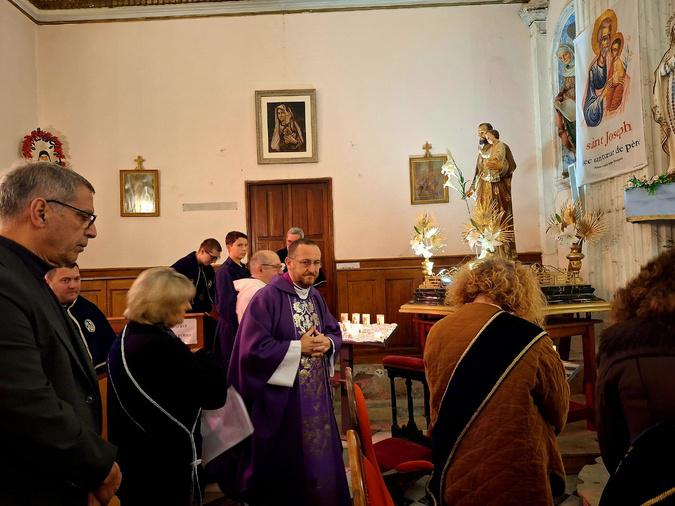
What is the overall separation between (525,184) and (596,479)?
19.1 ft

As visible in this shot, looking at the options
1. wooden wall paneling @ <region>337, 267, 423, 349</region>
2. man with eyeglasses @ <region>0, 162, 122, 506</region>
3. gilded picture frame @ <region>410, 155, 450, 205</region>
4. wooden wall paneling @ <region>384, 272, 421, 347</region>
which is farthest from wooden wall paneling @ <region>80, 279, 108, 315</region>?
man with eyeglasses @ <region>0, 162, 122, 506</region>

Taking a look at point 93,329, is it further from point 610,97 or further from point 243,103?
point 243,103

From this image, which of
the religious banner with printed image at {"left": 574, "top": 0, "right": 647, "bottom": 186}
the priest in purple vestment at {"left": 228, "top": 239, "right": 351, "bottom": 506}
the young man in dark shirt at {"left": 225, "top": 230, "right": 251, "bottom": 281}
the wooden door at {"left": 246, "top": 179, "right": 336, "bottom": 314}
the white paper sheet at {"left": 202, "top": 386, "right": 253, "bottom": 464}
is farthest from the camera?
the wooden door at {"left": 246, "top": 179, "right": 336, "bottom": 314}

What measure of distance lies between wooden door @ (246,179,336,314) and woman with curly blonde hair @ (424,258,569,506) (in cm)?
677

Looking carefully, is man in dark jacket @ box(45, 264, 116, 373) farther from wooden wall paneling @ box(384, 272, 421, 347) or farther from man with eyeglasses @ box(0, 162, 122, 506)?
wooden wall paneling @ box(384, 272, 421, 347)

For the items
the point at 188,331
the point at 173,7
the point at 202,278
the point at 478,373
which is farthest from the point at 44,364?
the point at 173,7

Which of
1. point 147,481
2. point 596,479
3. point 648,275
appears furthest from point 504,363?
point 596,479

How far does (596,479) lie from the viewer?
364cm

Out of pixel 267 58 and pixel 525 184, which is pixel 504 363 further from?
pixel 267 58

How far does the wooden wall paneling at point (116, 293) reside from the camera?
8.71 metres

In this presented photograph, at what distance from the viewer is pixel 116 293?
8.73 m

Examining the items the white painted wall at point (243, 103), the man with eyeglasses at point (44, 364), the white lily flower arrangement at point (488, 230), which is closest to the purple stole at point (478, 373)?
the man with eyeglasses at point (44, 364)

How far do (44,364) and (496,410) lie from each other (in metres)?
1.50

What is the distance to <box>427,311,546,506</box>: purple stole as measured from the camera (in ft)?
6.33
